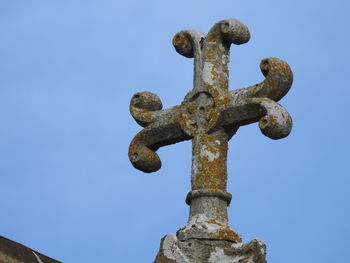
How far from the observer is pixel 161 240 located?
8047mm

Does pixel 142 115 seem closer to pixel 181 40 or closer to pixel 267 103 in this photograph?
pixel 181 40

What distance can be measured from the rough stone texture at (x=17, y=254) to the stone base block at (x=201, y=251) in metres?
0.84

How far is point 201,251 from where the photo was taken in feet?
26.2

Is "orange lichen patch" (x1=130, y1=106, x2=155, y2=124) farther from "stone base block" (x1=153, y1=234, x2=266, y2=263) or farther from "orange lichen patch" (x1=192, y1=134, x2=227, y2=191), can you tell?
"stone base block" (x1=153, y1=234, x2=266, y2=263)

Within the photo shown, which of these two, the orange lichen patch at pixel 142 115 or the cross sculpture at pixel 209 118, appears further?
the orange lichen patch at pixel 142 115

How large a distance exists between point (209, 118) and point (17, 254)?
195cm

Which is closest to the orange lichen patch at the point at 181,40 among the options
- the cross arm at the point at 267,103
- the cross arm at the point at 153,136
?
the cross arm at the point at 153,136

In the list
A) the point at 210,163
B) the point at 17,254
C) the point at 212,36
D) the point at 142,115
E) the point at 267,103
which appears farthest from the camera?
the point at 142,115

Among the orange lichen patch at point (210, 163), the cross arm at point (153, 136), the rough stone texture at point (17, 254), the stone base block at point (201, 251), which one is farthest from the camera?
the cross arm at point (153, 136)

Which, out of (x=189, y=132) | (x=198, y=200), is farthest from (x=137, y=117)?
(x=198, y=200)

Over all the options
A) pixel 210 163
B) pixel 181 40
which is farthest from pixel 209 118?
pixel 181 40

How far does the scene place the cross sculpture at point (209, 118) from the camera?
324 inches

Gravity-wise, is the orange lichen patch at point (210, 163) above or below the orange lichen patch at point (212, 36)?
below

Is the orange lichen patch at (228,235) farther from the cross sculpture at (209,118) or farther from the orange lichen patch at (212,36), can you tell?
the orange lichen patch at (212,36)
